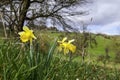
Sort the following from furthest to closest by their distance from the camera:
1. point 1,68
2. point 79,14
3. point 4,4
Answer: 1. point 79,14
2. point 4,4
3. point 1,68

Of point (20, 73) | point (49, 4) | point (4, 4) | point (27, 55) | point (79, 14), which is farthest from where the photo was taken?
point (79, 14)

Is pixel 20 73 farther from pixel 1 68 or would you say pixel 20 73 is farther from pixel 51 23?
pixel 51 23

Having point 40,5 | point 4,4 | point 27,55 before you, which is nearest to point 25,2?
point 40,5

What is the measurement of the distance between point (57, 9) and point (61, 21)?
93 cm

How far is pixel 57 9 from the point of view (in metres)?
27.9

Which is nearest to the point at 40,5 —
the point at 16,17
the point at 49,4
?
the point at 49,4

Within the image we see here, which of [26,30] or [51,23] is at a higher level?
[26,30]

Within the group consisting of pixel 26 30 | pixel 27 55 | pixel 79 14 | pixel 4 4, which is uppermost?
pixel 26 30

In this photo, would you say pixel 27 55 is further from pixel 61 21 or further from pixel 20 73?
pixel 61 21

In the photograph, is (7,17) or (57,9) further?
(57,9)

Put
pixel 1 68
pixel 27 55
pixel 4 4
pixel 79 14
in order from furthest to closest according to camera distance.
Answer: pixel 79 14 < pixel 4 4 < pixel 27 55 < pixel 1 68

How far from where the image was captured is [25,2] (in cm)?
2762

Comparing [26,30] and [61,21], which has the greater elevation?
[26,30]

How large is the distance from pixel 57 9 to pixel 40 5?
4.32 feet
